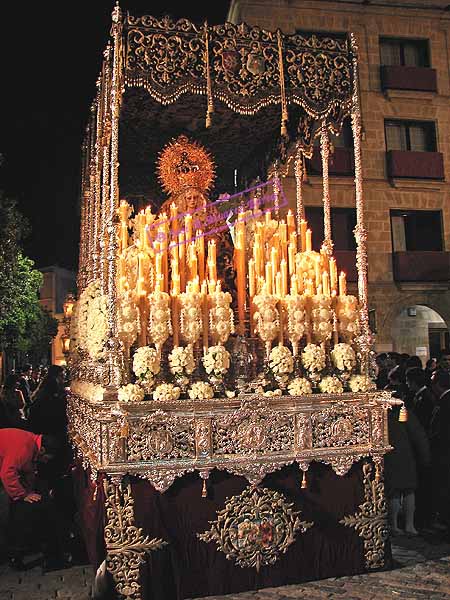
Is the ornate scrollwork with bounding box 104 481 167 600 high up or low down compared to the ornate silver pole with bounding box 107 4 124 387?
down

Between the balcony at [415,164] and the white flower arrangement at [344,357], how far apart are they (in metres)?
13.5

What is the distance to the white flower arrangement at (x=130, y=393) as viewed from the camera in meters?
5.03

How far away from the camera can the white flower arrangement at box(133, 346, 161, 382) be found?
5199 millimetres

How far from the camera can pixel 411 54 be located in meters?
19.3

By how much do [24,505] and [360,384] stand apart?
131 inches

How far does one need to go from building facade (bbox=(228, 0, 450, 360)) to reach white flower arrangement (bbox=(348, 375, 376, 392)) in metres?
11.8

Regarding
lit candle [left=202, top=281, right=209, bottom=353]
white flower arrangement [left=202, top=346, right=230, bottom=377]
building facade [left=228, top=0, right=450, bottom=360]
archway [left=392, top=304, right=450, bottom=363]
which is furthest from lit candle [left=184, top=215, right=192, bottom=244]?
archway [left=392, top=304, right=450, bottom=363]

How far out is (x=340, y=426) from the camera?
18.0ft

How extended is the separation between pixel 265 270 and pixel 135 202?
302 cm

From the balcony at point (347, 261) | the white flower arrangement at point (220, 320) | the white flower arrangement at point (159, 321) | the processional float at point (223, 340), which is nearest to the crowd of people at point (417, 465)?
the processional float at point (223, 340)

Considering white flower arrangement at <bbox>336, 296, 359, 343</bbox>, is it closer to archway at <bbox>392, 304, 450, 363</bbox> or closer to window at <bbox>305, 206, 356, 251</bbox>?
window at <bbox>305, 206, 356, 251</bbox>

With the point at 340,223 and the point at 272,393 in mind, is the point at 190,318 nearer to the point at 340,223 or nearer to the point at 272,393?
the point at 272,393

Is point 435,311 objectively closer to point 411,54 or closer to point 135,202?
point 411,54

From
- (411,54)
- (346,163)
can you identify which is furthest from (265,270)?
(411,54)
